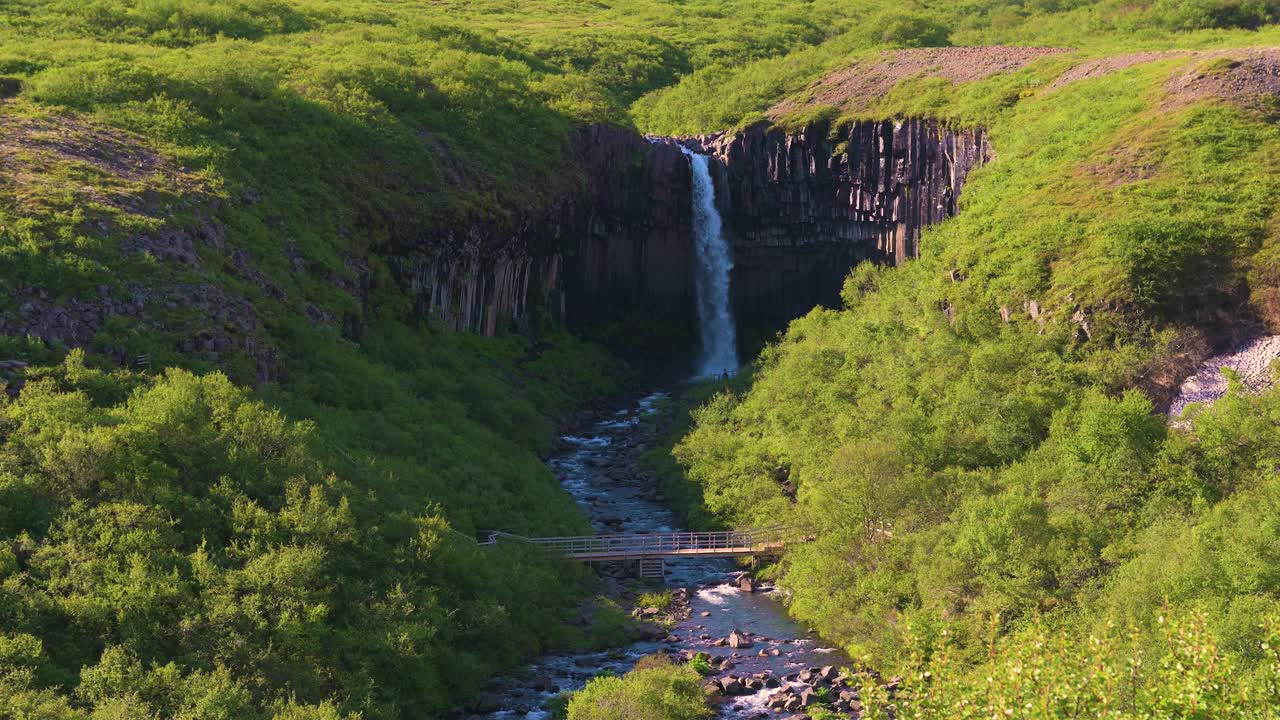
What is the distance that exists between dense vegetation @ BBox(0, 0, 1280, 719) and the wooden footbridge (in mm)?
1484

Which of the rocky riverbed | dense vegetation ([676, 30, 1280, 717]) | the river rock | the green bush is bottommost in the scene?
the rocky riverbed

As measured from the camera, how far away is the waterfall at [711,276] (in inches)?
3078

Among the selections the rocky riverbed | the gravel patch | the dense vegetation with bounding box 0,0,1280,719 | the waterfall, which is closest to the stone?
the rocky riverbed

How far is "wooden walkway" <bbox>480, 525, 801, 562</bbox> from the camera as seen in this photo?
44.7 m

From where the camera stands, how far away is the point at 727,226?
79.2 meters

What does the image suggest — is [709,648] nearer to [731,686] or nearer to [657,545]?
[731,686]

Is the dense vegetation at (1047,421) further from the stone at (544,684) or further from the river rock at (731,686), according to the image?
the stone at (544,684)

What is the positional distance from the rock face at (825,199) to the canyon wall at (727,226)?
0.27 feet

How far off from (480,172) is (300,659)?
137ft

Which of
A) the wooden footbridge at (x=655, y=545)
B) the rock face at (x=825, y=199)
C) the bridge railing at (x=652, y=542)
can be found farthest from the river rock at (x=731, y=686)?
the rock face at (x=825, y=199)

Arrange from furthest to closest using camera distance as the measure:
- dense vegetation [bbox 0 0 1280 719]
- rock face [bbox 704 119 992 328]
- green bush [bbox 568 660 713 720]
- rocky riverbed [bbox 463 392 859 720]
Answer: rock face [bbox 704 119 992 328] < rocky riverbed [bbox 463 392 859 720] < dense vegetation [bbox 0 0 1280 719] < green bush [bbox 568 660 713 720]

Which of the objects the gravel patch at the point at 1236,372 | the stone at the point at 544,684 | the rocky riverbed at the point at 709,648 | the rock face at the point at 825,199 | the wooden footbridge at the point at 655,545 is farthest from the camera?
the rock face at the point at 825,199

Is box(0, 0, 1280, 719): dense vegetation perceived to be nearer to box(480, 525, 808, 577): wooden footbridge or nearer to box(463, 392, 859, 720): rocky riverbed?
box(463, 392, 859, 720): rocky riverbed

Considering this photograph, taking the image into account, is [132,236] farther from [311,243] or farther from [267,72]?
[267,72]
